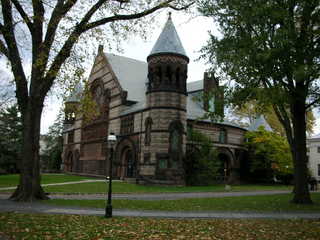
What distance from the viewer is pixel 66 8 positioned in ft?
51.4

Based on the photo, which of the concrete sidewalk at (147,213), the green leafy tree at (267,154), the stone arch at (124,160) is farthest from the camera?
the green leafy tree at (267,154)

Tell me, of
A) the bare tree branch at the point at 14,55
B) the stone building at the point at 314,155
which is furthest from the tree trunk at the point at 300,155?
the stone building at the point at 314,155

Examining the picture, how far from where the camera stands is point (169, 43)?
3192 cm

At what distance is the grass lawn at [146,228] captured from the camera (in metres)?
8.77

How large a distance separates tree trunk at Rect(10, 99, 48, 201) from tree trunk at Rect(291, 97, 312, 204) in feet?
42.8

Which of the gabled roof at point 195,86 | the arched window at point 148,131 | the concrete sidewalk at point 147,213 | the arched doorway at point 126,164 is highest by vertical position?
the gabled roof at point 195,86

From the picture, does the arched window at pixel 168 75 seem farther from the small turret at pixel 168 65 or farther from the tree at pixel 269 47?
the tree at pixel 269 47

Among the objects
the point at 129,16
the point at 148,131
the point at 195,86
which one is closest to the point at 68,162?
the point at 195,86

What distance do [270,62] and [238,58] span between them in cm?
132

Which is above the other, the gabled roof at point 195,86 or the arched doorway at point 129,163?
the gabled roof at point 195,86

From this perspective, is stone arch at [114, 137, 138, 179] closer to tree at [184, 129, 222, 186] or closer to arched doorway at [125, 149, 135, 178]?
arched doorway at [125, 149, 135, 178]

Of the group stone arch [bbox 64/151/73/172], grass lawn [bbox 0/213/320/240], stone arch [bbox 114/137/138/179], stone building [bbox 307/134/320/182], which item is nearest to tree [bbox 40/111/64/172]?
stone arch [bbox 64/151/73/172]

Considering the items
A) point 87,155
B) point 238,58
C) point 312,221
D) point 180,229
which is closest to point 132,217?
point 180,229

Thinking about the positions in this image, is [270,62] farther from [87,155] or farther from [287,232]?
[87,155]
